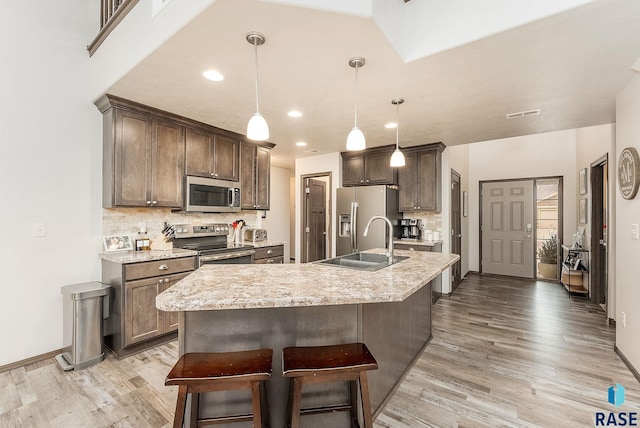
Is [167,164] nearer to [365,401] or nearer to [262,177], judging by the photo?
[262,177]

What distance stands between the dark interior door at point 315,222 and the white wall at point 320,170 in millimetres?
156

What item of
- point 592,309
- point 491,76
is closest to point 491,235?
point 592,309

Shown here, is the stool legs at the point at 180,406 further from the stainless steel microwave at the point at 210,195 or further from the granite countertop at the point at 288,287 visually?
the stainless steel microwave at the point at 210,195

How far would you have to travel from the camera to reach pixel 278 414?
5.40ft

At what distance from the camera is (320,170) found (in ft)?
18.1

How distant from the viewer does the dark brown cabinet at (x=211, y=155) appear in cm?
353

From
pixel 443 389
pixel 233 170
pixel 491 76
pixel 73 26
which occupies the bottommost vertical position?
pixel 443 389

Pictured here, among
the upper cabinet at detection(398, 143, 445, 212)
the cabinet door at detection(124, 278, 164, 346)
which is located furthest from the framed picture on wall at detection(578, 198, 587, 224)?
the cabinet door at detection(124, 278, 164, 346)

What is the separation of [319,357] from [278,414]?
54 centimetres

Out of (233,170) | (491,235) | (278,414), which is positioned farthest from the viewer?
(491,235)

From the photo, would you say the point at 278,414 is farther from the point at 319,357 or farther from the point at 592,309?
the point at 592,309

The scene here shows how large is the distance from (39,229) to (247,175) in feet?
7.47

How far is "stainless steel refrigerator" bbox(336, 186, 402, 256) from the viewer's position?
179 inches

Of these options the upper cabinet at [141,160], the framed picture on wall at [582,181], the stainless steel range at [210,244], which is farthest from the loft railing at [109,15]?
the framed picture on wall at [582,181]
